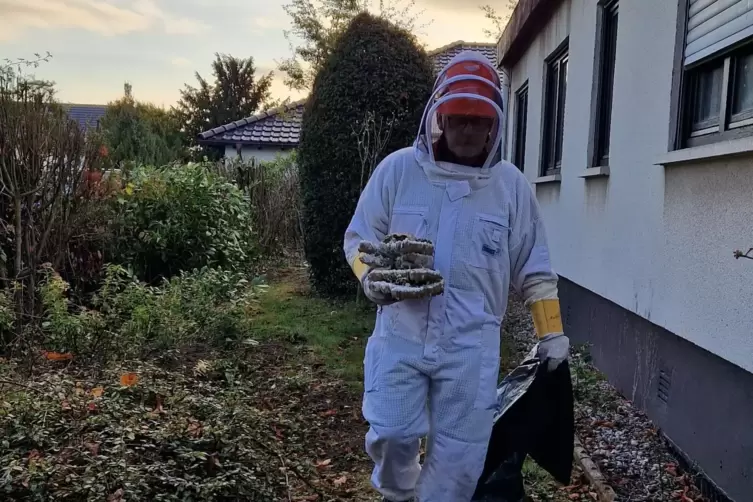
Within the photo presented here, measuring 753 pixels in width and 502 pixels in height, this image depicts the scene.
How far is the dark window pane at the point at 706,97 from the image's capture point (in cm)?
338

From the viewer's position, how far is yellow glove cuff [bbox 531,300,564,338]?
2553mm

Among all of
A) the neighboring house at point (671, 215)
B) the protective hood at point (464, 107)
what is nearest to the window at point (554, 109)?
the neighboring house at point (671, 215)

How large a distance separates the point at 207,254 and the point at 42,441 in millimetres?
4834

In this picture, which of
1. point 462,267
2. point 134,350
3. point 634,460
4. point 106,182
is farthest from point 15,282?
point 634,460

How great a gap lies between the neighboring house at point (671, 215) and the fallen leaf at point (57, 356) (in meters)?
3.84

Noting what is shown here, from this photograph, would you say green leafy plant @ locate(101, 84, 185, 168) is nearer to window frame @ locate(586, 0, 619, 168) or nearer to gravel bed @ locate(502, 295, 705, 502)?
window frame @ locate(586, 0, 619, 168)

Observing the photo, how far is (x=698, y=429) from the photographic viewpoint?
3.23 meters

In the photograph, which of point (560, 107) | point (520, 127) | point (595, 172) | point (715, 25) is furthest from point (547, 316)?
point (520, 127)

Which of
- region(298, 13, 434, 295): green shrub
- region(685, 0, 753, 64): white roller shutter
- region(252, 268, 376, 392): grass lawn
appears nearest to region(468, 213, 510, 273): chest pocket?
region(685, 0, 753, 64): white roller shutter

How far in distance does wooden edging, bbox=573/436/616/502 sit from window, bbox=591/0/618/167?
278 cm

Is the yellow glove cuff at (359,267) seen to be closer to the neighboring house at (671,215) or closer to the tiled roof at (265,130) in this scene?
the neighboring house at (671,215)

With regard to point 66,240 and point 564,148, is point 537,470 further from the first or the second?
point 66,240

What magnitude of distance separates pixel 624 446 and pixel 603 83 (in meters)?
3.24

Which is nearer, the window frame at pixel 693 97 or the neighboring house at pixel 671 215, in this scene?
the neighboring house at pixel 671 215
